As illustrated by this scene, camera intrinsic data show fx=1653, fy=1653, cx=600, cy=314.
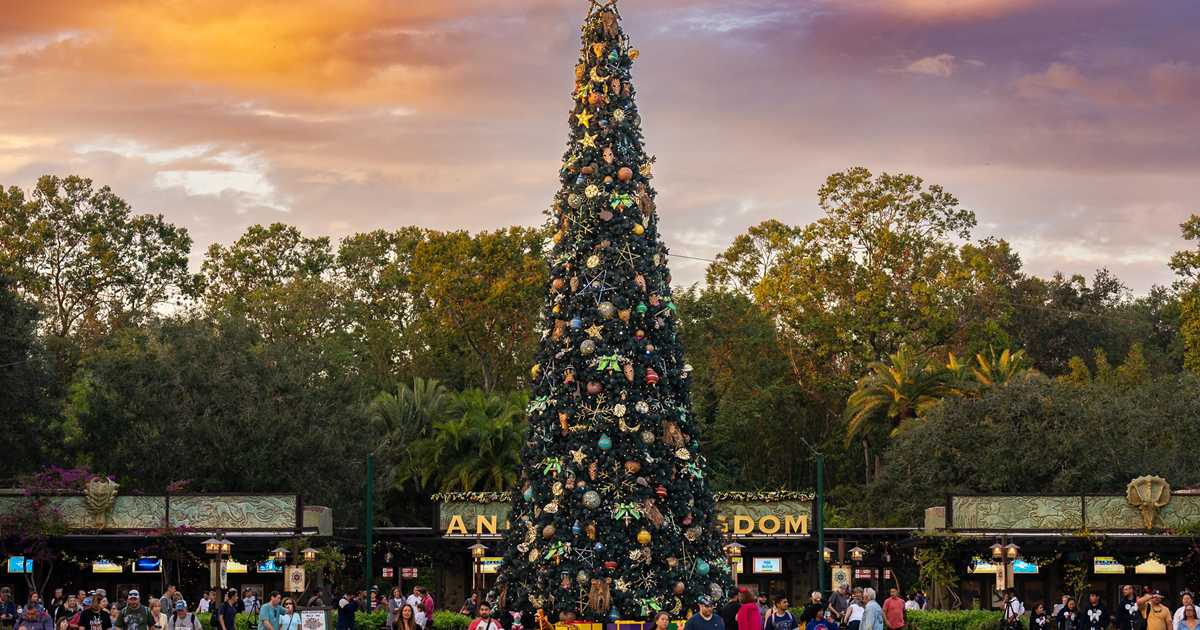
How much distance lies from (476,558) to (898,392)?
2278 centimetres

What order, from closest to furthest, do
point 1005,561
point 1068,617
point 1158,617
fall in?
point 1158,617
point 1068,617
point 1005,561

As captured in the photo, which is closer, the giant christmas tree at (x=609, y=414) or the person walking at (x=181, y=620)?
the person walking at (x=181, y=620)

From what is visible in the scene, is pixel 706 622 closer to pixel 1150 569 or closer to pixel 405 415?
pixel 1150 569

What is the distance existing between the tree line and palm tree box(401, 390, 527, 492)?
0.10 metres

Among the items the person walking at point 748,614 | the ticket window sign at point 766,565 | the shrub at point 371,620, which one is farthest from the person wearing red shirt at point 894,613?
the ticket window sign at point 766,565

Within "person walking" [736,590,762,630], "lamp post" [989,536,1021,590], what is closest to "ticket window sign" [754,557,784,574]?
"lamp post" [989,536,1021,590]

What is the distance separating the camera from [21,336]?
50062 mm

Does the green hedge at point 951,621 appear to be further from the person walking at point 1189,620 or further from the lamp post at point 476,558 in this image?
the lamp post at point 476,558

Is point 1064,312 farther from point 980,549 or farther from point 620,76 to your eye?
point 620,76

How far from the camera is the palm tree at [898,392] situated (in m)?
60.2

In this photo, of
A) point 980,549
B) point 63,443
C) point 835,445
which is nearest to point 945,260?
point 835,445

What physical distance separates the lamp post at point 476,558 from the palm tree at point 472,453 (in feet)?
45.6

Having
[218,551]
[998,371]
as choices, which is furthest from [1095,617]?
[998,371]

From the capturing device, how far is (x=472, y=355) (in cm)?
7419
